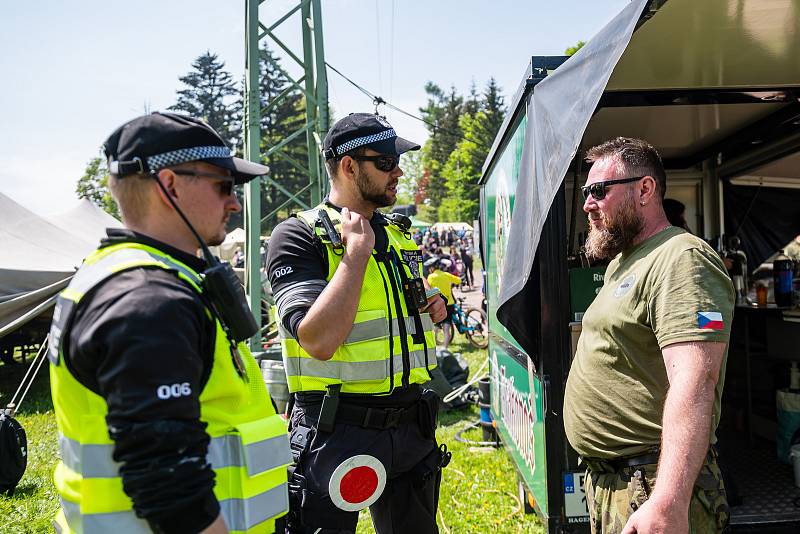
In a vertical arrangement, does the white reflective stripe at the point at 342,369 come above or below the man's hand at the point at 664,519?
above

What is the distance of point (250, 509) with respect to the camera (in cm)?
134

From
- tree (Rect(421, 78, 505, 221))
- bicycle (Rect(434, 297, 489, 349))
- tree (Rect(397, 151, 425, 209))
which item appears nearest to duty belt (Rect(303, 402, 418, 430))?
bicycle (Rect(434, 297, 489, 349))

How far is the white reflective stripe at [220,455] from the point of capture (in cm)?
121

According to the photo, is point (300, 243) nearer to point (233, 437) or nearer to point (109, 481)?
point (233, 437)

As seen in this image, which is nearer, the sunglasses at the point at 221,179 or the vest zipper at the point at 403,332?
the sunglasses at the point at 221,179

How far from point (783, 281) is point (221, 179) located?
4.92 metres

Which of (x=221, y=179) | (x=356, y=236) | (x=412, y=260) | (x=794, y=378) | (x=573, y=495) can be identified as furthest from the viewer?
(x=794, y=378)

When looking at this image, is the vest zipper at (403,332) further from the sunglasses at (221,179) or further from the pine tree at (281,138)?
the pine tree at (281,138)

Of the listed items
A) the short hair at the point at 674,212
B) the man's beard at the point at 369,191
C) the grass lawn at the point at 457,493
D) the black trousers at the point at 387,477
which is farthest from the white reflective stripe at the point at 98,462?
the short hair at the point at 674,212

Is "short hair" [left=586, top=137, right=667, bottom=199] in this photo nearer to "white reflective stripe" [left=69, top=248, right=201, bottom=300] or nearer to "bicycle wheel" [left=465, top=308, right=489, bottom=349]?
"white reflective stripe" [left=69, top=248, right=201, bottom=300]

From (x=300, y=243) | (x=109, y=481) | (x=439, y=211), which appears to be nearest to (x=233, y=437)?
(x=109, y=481)

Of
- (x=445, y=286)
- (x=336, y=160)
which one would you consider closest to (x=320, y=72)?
(x=445, y=286)

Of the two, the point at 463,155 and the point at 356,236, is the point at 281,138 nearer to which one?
the point at 463,155

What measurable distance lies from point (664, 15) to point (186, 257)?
234cm
